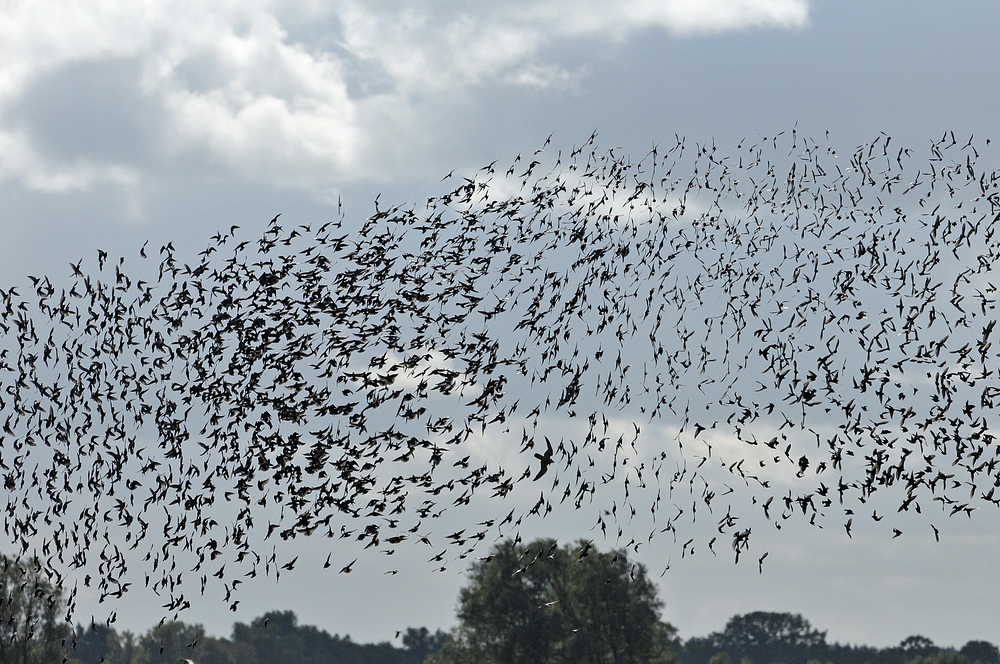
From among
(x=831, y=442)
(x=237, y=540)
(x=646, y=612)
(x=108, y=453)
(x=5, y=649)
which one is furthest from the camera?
(x=646, y=612)

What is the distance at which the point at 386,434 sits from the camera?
2072cm

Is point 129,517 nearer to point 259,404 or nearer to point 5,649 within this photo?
point 259,404

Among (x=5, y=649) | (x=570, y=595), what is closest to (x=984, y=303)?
(x=5, y=649)

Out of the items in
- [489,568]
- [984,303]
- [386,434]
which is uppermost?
[489,568]

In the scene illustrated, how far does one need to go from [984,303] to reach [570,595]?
5323 cm

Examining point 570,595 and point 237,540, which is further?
point 570,595

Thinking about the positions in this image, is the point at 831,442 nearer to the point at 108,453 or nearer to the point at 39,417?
the point at 108,453

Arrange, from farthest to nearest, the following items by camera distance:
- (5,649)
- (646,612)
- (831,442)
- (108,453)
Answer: (646,612) → (5,649) → (108,453) → (831,442)

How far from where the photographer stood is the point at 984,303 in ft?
69.8

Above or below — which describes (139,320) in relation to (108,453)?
above

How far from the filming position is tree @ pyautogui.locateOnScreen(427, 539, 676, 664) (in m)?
69.1

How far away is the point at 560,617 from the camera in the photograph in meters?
70.2

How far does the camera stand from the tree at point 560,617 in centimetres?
6906

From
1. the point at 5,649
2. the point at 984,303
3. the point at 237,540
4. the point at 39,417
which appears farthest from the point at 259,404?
the point at 5,649
